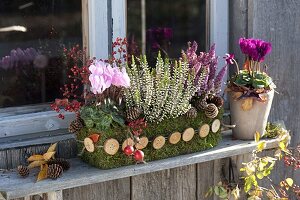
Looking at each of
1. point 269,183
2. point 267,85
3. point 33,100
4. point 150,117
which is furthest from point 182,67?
point 269,183

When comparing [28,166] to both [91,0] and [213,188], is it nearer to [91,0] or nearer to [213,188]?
[91,0]

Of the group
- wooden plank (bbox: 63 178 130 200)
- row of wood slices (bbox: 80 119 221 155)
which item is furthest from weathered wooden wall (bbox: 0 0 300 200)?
row of wood slices (bbox: 80 119 221 155)

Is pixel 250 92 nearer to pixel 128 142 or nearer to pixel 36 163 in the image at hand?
pixel 128 142

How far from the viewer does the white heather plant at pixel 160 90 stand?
2092 millimetres

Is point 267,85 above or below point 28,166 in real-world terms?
above

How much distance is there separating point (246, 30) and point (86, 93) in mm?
792

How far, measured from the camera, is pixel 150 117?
211 cm

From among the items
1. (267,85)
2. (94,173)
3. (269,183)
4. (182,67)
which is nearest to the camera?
(94,173)

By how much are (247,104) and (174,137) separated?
1.09ft

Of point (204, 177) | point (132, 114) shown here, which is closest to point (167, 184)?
point (204, 177)

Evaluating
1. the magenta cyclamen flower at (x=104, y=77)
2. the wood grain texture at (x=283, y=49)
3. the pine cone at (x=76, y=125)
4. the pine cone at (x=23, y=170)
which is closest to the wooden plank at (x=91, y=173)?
the pine cone at (x=23, y=170)

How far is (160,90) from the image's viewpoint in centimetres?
212

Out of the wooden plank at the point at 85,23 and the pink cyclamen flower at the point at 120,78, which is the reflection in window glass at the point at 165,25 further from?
the pink cyclamen flower at the point at 120,78

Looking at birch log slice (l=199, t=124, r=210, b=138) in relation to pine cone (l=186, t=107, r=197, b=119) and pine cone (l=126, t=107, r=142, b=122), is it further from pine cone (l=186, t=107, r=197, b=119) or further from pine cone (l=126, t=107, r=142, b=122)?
pine cone (l=126, t=107, r=142, b=122)
